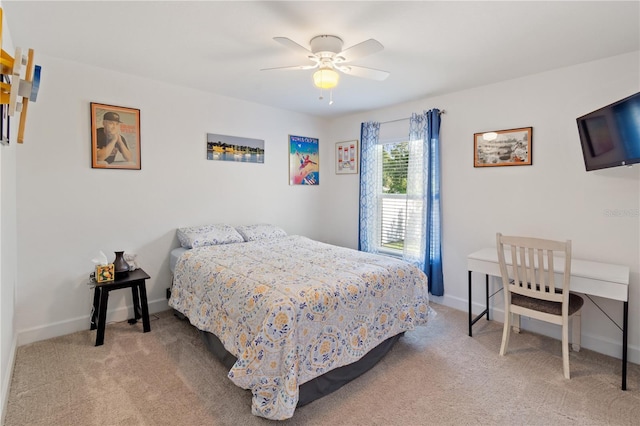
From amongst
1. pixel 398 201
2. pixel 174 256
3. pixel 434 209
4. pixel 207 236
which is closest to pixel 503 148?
pixel 434 209

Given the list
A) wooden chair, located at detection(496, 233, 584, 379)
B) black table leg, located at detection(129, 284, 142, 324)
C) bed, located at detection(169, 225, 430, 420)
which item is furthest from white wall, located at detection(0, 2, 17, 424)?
wooden chair, located at detection(496, 233, 584, 379)

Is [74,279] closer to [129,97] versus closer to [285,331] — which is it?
[129,97]

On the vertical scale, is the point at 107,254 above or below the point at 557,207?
below

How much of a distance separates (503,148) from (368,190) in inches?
67.1

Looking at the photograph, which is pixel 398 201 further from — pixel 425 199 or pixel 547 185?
pixel 547 185

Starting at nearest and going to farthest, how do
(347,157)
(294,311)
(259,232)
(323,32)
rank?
(294,311) < (323,32) < (259,232) < (347,157)

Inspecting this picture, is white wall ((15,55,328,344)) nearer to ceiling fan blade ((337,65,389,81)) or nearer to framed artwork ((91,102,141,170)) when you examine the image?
framed artwork ((91,102,141,170))

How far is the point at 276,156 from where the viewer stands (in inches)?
175

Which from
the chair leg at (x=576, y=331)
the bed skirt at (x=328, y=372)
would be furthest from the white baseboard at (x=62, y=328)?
the chair leg at (x=576, y=331)

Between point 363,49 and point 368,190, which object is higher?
point 363,49

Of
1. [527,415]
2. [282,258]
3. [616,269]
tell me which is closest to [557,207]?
[616,269]

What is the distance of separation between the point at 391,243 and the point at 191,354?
2750 mm

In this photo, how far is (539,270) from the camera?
238 centimetres

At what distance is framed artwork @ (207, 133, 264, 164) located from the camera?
12.5 feet
